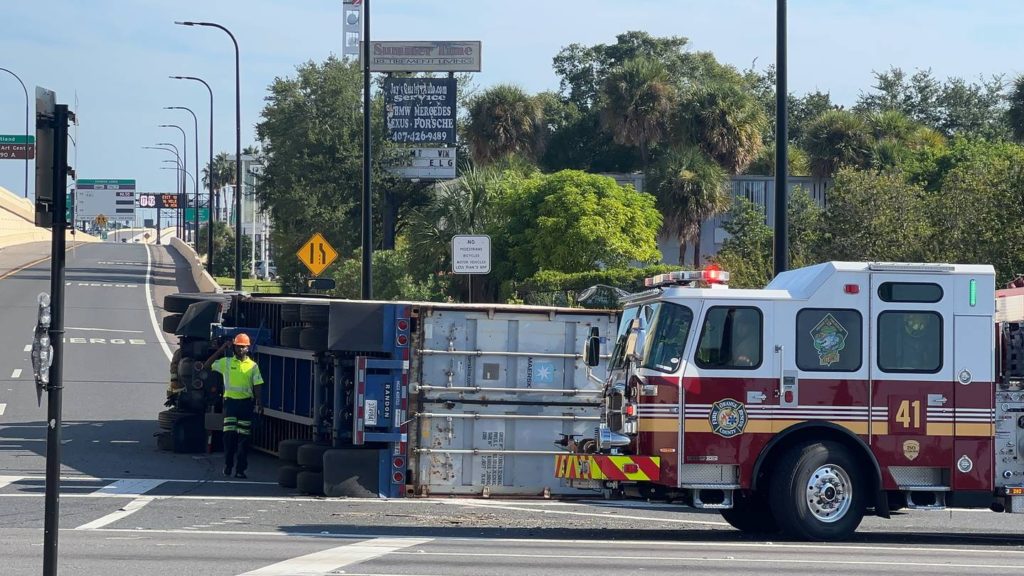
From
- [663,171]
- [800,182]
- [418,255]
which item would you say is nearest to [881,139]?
[800,182]

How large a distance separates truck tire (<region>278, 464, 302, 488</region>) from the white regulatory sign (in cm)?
686

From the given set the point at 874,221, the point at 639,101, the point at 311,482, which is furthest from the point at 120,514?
the point at 639,101

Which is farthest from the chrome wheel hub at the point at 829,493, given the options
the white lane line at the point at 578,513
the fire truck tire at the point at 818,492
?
the white lane line at the point at 578,513

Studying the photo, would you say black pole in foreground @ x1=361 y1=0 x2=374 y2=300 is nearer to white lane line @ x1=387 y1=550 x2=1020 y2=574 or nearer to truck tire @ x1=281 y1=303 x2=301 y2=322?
truck tire @ x1=281 y1=303 x2=301 y2=322

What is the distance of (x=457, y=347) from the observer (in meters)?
15.1

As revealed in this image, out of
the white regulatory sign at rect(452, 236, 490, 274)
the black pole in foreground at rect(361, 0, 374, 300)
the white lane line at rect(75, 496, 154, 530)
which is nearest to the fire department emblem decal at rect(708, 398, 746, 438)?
the white lane line at rect(75, 496, 154, 530)

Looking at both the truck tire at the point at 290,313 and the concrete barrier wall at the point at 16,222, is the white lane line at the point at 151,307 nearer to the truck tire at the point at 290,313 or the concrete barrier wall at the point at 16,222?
the truck tire at the point at 290,313

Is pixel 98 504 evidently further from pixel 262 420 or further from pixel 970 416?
pixel 970 416

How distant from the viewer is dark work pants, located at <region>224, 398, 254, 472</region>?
1689cm

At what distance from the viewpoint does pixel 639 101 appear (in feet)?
181

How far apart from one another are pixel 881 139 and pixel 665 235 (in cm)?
1209

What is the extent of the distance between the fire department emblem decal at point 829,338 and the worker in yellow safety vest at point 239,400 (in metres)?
7.72

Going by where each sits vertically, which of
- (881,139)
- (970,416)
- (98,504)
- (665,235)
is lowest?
(98,504)

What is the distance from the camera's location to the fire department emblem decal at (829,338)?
12414mm
